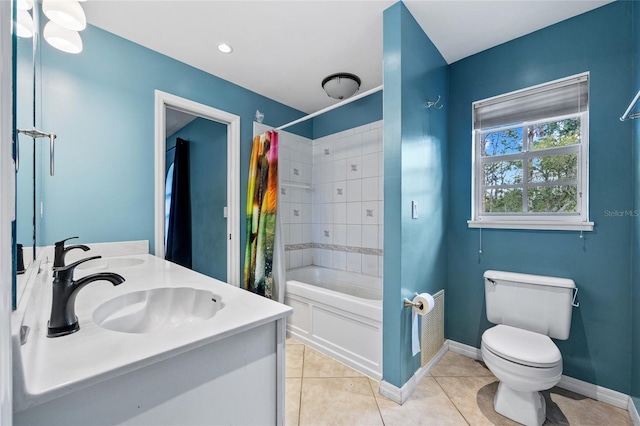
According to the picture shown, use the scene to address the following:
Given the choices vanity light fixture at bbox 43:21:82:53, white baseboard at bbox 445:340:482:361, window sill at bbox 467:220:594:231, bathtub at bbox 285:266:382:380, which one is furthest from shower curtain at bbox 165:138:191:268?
window sill at bbox 467:220:594:231

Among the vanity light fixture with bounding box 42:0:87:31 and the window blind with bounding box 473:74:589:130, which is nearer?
the vanity light fixture with bounding box 42:0:87:31

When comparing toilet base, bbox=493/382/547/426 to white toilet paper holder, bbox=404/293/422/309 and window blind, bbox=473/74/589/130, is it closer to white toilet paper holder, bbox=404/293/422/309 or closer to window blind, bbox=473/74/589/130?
white toilet paper holder, bbox=404/293/422/309

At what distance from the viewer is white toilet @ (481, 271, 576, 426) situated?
53.7 inches

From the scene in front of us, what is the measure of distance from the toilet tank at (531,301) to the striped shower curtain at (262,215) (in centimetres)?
176

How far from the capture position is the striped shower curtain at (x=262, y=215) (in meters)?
2.42

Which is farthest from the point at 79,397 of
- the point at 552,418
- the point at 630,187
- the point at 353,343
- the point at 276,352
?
the point at 630,187

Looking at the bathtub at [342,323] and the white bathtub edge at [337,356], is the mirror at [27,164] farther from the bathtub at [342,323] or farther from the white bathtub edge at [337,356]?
the white bathtub edge at [337,356]

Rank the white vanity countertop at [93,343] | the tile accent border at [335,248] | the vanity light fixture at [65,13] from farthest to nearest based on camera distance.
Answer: the tile accent border at [335,248]
the vanity light fixture at [65,13]
the white vanity countertop at [93,343]

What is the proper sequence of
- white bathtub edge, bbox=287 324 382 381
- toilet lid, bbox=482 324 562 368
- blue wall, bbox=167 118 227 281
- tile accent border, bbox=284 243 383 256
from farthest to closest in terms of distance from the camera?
blue wall, bbox=167 118 227 281
tile accent border, bbox=284 243 383 256
white bathtub edge, bbox=287 324 382 381
toilet lid, bbox=482 324 562 368

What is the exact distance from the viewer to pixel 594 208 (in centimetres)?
165

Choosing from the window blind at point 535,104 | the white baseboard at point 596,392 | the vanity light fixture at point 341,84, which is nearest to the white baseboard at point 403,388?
the white baseboard at point 596,392

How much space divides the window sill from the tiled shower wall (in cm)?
91

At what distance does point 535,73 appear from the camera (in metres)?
1.84

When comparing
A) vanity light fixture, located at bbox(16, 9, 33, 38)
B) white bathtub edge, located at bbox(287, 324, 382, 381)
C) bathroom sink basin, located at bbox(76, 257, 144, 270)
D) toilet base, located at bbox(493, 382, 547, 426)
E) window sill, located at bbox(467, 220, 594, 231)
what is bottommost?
white bathtub edge, located at bbox(287, 324, 382, 381)
